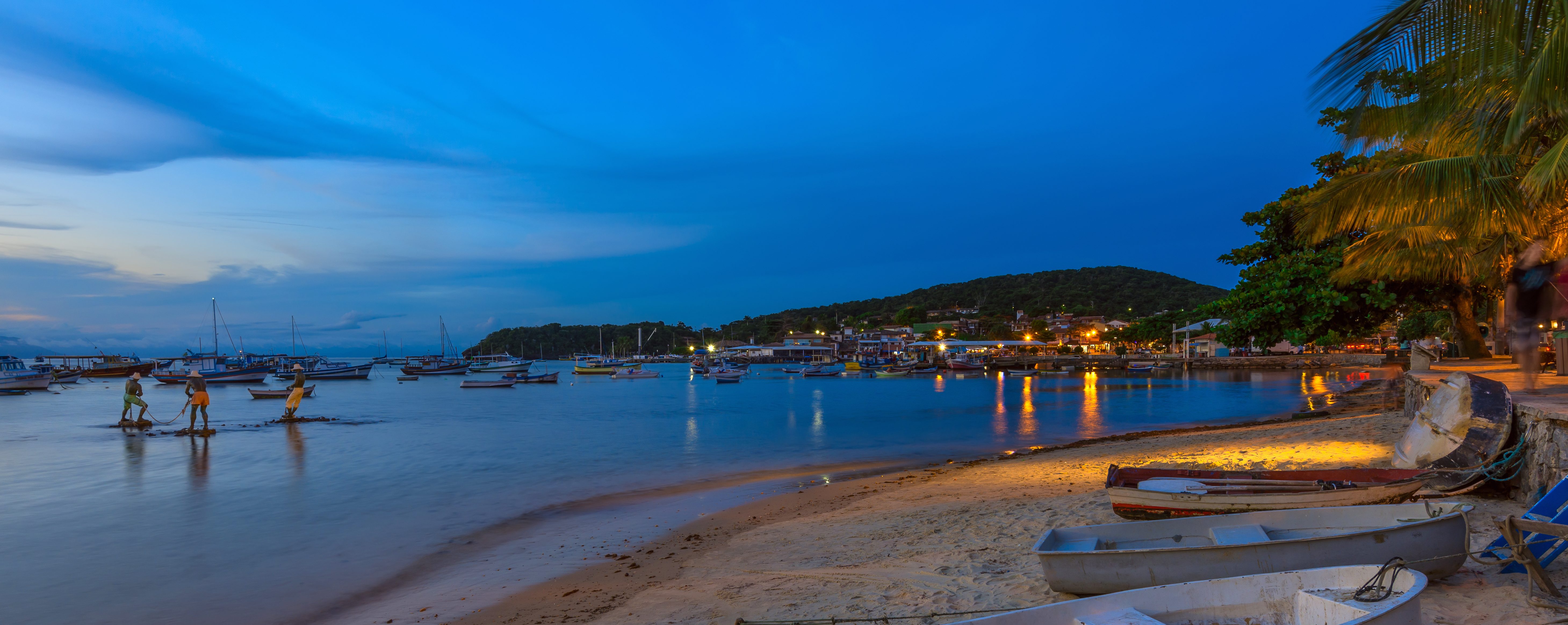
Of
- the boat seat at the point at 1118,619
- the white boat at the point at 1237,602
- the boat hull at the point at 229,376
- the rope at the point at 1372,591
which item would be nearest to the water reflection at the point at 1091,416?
the rope at the point at 1372,591

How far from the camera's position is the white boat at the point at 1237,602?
12.0 ft

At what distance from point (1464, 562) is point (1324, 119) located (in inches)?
593

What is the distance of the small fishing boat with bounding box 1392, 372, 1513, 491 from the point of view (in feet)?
22.9

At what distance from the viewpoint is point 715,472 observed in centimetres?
1658

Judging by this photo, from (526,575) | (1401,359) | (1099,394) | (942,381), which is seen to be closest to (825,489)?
(526,575)

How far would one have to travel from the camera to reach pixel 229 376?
64250mm

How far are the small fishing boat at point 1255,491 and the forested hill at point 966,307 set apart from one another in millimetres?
122498

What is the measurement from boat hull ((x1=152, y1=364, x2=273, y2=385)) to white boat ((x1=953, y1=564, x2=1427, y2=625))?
76.8 metres

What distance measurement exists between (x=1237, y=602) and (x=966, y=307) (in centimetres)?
17042

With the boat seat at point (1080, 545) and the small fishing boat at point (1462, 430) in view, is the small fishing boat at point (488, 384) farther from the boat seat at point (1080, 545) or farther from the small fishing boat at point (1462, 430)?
the small fishing boat at point (1462, 430)

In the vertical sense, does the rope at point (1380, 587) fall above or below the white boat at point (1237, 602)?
above

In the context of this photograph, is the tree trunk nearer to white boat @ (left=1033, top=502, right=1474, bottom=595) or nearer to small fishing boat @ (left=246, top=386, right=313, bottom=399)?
white boat @ (left=1033, top=502, right=1474, bottom=595)

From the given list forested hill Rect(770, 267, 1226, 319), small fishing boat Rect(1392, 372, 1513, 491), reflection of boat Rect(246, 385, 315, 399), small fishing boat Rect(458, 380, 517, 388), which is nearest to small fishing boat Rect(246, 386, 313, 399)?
reflection of boat Rect(246, 385, 315, 399)

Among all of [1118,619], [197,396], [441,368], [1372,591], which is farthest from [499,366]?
[1372,591]
